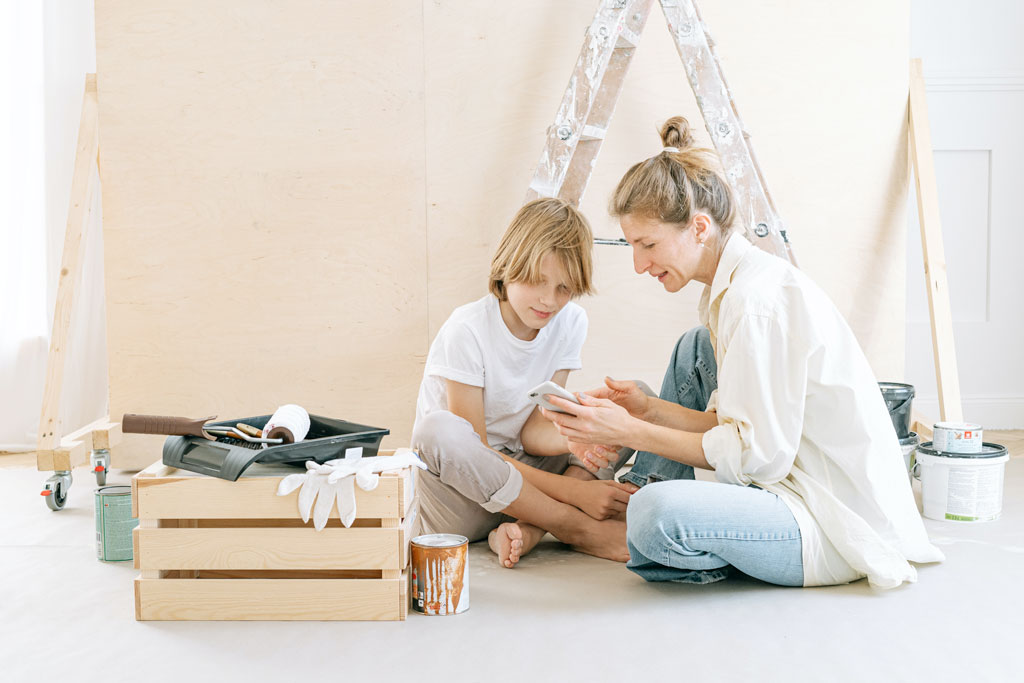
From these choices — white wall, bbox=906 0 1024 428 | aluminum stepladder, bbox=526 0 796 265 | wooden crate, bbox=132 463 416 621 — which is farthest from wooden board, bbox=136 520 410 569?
white wall, bbox=906 0 1024 428

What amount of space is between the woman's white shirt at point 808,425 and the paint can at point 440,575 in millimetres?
434

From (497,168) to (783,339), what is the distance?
1.28 meters

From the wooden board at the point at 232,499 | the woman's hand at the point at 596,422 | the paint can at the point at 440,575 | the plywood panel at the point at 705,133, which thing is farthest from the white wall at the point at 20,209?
the woman's hand at the point at 596,422

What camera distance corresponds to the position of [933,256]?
8.07ft

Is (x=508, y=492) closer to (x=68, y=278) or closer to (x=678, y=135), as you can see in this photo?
(x=678, y=135)

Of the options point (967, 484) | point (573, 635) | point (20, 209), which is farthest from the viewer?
point (20, 209)

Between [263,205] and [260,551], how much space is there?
4.44ft

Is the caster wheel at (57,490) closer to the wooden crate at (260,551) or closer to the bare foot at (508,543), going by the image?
the wooden crate at (260,551)

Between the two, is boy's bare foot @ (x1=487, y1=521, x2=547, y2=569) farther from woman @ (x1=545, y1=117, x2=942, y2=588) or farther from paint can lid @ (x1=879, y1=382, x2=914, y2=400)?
paint can lid @ (x1=879, y1=382, x2=914, y2=400)

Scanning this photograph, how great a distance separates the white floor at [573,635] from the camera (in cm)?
122

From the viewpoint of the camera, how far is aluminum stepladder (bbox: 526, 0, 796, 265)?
88.9 inches

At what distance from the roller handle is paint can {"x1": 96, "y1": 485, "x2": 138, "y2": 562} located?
324 millimetres

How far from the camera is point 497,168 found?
8.19 feet

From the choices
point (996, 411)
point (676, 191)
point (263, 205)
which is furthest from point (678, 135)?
point (996, 411)
